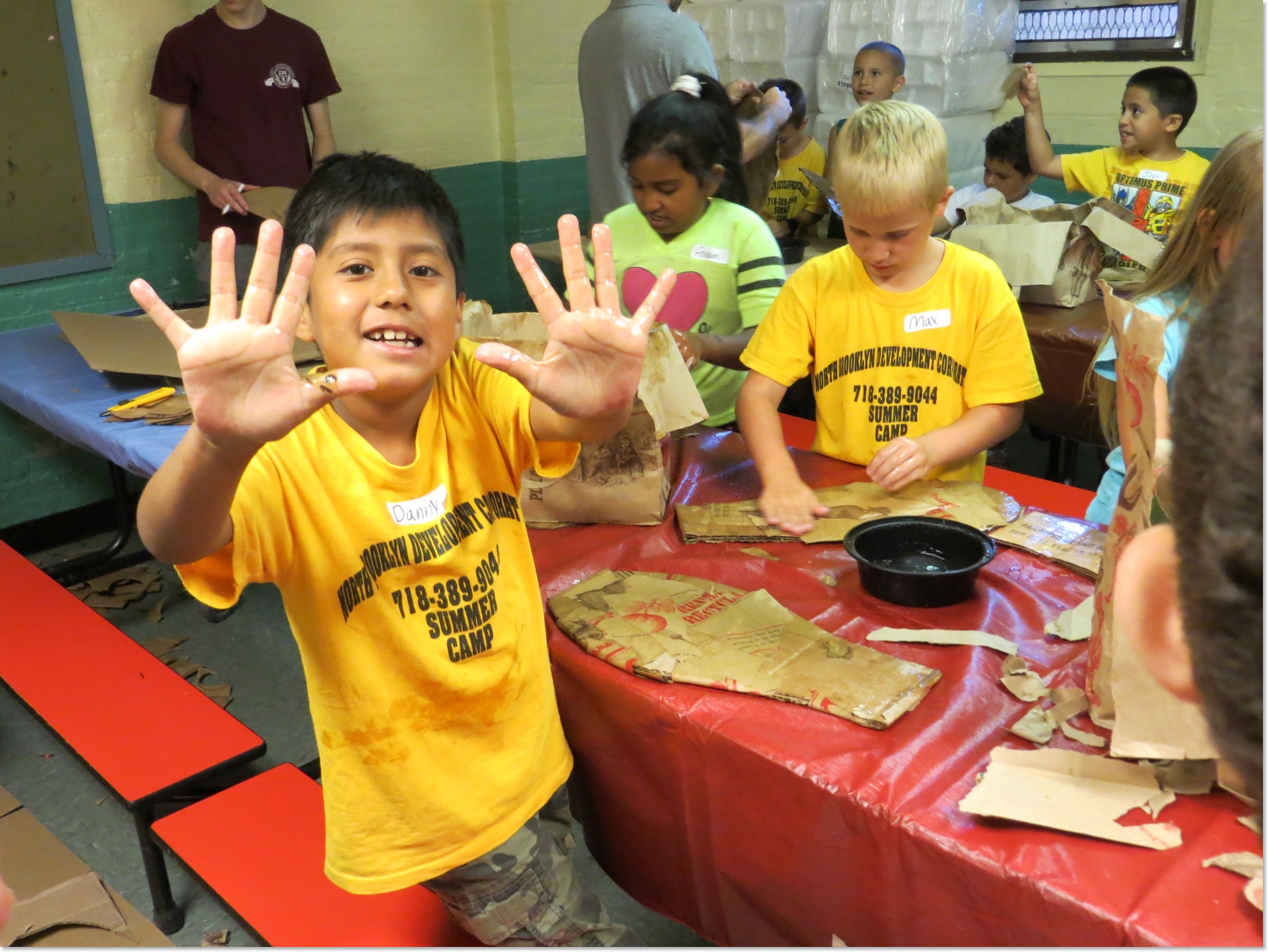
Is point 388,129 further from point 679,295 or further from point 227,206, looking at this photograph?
point 679,295

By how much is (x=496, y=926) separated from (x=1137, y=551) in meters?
1.30

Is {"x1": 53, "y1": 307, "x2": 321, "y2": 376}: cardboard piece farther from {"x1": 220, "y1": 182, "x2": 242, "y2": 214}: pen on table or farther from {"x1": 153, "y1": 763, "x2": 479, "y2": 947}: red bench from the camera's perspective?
{"x1": 153, "y1": 763, "x2": 479, "y2": 947}: red bench

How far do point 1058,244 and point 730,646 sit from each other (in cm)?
291

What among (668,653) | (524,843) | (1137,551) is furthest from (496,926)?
(1137,551)

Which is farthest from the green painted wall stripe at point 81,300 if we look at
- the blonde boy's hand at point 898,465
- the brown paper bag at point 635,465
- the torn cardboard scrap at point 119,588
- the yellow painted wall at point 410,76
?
the blonde boy's hand at point 898,465

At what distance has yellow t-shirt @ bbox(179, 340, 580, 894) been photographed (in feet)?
4.46

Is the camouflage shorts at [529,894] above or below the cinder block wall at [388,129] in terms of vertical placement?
below

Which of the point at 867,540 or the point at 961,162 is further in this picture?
the point at 961,162

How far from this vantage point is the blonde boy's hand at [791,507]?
1.90 m

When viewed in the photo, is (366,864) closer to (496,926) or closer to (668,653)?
(496,926)

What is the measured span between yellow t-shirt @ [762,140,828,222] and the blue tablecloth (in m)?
3.33

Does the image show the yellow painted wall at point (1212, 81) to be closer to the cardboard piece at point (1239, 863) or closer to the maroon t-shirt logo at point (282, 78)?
the maroon t-shirt logo at point (282, 78)

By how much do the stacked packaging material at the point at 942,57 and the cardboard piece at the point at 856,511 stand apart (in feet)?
12.8

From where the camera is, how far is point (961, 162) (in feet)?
19.0
